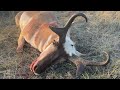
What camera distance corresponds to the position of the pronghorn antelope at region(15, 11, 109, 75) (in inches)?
158

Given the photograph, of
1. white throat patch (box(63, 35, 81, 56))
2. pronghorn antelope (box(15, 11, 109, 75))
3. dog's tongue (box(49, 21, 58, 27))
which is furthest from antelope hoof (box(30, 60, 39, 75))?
dog's tongue (box(49, 21, 58, 27))

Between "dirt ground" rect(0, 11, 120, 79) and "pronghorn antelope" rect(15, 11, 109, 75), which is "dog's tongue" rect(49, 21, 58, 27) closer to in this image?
"pronghorn antelope" rect(15, 11, 109, 75)

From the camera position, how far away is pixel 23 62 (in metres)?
4.27

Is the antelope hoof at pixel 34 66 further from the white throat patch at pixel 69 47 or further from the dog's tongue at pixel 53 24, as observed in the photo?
the dog's tongue at pixel 53 24

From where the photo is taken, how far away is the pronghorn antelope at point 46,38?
13.2 ft

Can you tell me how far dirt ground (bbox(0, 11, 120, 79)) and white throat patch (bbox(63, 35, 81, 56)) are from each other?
118 mm

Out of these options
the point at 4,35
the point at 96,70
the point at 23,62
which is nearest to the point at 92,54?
the point at 96,70

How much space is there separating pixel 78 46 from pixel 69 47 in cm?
31

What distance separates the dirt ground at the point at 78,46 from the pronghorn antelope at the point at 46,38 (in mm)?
74

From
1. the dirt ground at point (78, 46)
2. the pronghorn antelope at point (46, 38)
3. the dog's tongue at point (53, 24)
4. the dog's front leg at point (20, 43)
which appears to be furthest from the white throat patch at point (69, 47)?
the dog's front leg at point (20, 43)

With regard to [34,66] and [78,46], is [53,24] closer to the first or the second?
[78,46]

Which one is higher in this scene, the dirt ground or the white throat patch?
the white throat patch
